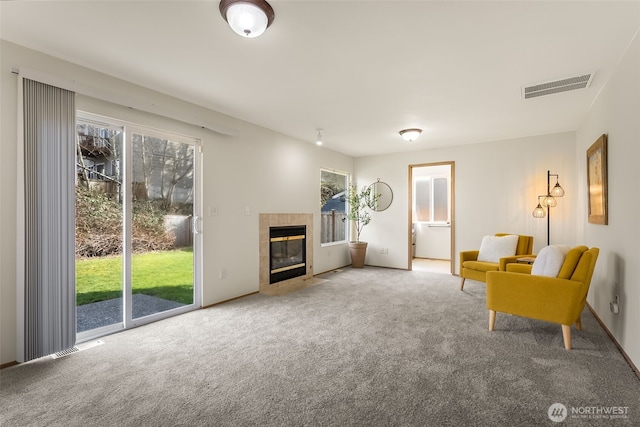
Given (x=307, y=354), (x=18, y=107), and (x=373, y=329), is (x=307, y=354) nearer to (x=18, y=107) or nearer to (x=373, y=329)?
(x=373, y=329)

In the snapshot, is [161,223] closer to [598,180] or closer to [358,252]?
[358,252]

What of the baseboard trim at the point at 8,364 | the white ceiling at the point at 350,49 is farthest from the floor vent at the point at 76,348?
the white ceiling at the point at 350,49

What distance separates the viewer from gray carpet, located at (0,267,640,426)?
1.76 m

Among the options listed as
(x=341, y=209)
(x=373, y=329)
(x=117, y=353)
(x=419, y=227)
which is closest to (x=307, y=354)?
(x=373, y=329)

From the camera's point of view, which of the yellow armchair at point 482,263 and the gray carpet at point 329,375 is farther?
the yellow armchair at point 482,263

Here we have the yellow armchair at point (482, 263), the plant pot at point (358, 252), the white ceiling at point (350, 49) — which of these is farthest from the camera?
the plant pot at point (358, 252)

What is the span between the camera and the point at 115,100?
9.36ft

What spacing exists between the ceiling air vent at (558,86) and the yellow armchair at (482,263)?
6.41 ft

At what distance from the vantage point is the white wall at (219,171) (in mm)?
2322

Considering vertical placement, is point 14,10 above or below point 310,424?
above

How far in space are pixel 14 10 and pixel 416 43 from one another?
272 centimetres

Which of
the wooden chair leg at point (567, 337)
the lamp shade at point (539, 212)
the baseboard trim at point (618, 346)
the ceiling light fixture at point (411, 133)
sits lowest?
the baseboard trim at point (618, 346)

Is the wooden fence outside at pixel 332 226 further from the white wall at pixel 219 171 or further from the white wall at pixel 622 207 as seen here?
the white wall at pixel 622 207

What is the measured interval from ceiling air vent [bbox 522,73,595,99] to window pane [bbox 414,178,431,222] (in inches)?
189
